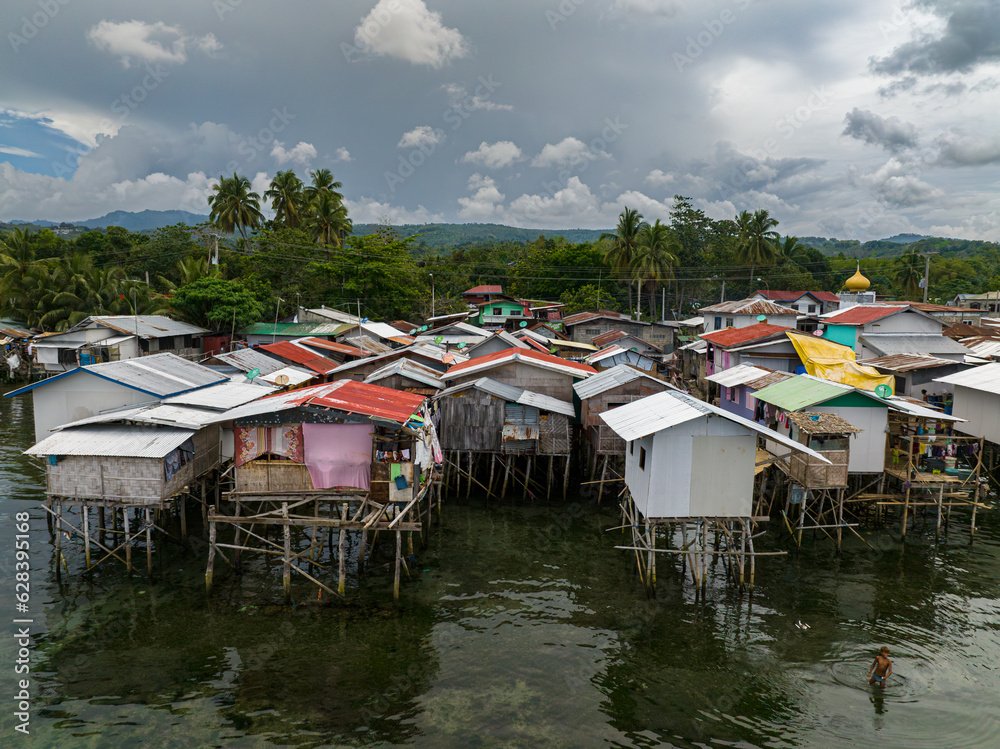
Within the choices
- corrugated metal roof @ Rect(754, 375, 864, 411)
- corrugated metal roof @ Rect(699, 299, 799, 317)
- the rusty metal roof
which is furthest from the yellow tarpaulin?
corrugated metal roof @ Rect(699, 299, 799, 317)

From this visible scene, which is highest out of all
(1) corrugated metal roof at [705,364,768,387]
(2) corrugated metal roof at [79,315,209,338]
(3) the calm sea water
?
(2) corrugated metal roof at [79,315,209,338]

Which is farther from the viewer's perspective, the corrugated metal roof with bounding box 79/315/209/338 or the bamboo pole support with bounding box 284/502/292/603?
the corrugated metal roof with bounding box 79/315/209/338

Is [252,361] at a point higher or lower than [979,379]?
lower

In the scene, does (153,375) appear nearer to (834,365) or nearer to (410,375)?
(410,375)

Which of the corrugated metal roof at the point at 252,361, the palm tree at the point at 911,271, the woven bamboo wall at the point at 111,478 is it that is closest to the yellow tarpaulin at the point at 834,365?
the woven bamboo wall at the point at 111,478

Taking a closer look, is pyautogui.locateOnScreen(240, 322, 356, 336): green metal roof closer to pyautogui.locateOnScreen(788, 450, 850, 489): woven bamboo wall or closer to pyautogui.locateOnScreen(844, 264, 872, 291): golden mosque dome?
pyautogui.locateOnScreen(788, 450, 850, 489): woven bamboo wall

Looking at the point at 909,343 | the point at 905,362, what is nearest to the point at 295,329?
the point at 905,362

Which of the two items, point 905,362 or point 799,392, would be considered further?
point 905,362
